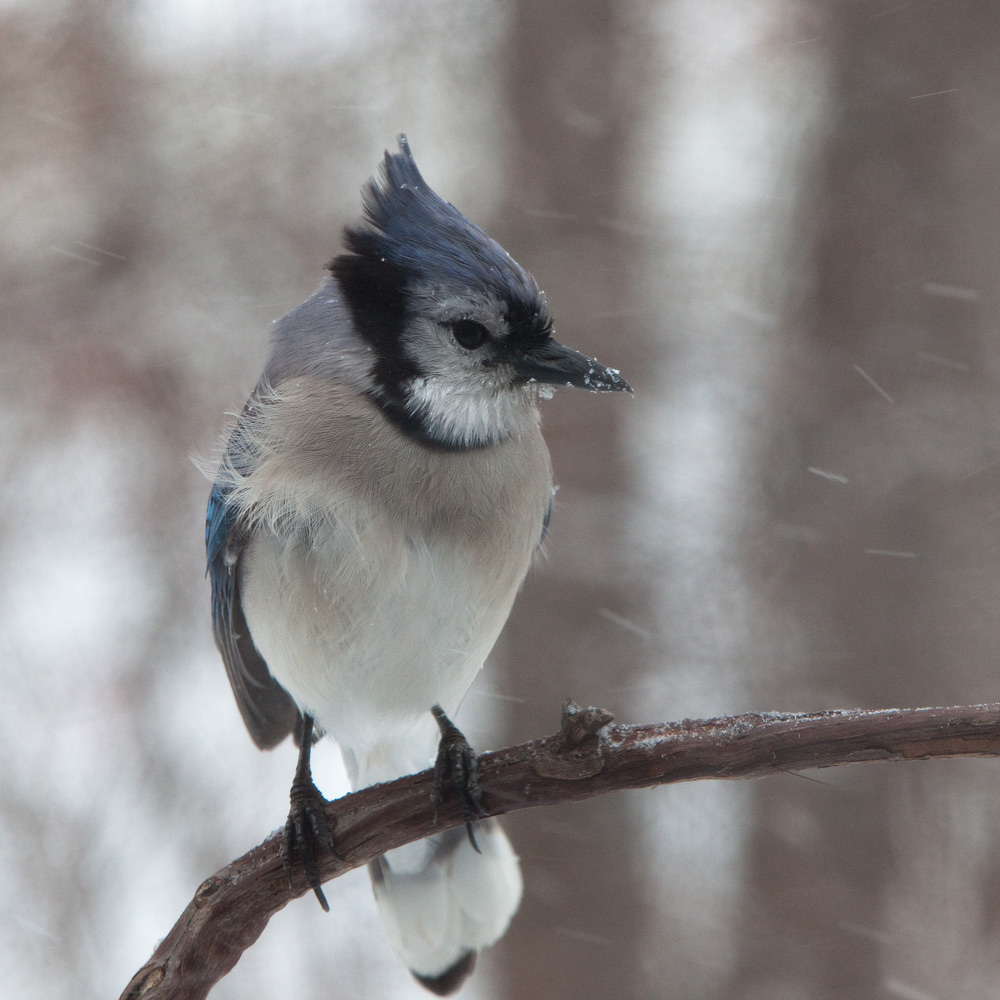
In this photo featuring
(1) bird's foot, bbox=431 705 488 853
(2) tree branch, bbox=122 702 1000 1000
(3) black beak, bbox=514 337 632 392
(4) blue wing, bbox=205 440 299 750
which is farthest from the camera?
(4) blue wing, bbox=205 440 299 750

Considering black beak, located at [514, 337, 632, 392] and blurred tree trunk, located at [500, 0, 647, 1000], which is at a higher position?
black beak, located at [514, 337, 632, 392]

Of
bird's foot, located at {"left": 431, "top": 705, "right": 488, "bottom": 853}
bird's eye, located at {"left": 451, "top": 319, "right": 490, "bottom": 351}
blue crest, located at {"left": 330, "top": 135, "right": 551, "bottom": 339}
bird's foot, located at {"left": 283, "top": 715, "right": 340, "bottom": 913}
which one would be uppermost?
blue crest, located at {"left": 330, "top": 135, "right": 551, "bottom": 339}

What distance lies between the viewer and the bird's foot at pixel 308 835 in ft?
5.58

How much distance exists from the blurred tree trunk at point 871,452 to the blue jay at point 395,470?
5.35 ft

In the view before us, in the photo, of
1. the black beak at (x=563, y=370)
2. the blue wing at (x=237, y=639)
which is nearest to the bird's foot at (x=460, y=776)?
the blue wing at (x=237, y=639)

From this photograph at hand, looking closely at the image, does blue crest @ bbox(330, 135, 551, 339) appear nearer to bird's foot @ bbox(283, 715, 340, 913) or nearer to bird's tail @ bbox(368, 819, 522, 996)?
bird's foot @ bbox(283, 715, 340, 913)

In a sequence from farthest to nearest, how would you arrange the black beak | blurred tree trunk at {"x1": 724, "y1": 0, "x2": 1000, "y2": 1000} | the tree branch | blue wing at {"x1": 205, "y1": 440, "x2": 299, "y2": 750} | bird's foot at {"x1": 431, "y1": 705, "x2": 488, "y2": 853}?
blurred tree trunk at {"x1": 724, "y1": 0, "x2": 1000, "y2": 1000}
blue wing at {"x1": 205, "y1": 440, "x2": 299, "y2": 750}
the black beak
bird's foot at {"x1": 431, "y1": 705, "x2": 488, "y2": 853}
the tree branch

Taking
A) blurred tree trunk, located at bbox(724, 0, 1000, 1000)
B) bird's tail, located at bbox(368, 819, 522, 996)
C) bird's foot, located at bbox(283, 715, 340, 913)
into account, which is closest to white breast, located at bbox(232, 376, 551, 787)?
bird's foot, located at bbox(283, 715, 340, 913)

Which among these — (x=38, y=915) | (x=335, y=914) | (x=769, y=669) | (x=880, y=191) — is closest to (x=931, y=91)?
(x=880, y=191)

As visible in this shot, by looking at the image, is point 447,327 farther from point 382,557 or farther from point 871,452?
point 871,452

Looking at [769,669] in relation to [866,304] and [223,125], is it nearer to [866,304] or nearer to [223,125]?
[866,304]

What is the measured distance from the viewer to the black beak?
5.99 ft

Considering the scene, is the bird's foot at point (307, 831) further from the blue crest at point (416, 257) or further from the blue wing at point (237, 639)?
the blue crest at point (416, 257)

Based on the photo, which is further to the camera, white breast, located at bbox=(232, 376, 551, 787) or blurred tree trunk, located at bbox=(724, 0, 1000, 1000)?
blurred tree trunk, located at bbox=(724, 0, 1000, 1000)
